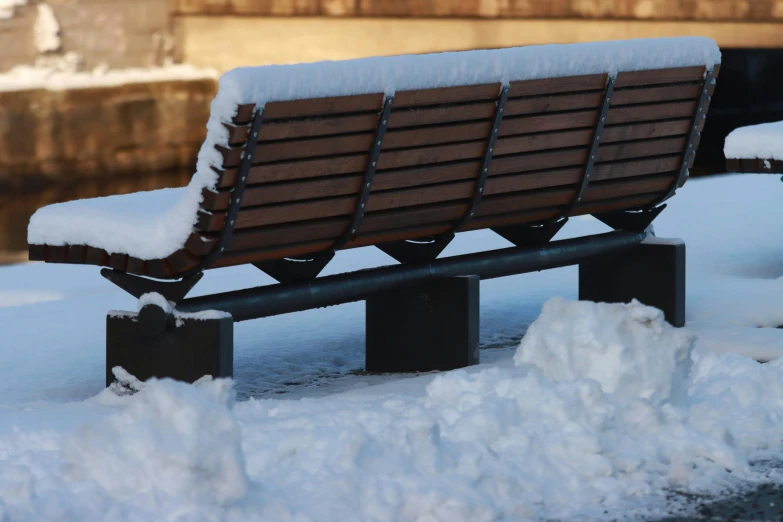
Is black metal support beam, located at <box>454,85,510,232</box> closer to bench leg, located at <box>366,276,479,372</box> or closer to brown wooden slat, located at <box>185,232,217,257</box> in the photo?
bench leg, located at <box>366,276,479,372</box>

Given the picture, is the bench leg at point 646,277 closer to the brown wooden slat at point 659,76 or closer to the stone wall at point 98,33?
the brown wooden slat at point 659,76

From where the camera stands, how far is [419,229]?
19.9 feet

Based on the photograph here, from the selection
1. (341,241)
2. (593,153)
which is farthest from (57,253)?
(593,153)

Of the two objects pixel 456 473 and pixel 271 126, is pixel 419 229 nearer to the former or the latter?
pixel 271 126

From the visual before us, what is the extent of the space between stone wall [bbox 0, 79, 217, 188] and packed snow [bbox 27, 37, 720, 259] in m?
12.4

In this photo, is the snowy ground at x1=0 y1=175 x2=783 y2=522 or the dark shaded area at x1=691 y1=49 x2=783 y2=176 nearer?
the snowy ground at x1=0 y1=175 x2=783 y2=522

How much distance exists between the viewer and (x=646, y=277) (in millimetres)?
7145

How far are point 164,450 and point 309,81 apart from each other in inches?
66.8

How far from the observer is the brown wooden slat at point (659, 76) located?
6.44 meters

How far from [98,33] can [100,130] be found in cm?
113

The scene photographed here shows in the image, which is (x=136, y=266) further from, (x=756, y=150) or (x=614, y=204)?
(x=756, y=150)

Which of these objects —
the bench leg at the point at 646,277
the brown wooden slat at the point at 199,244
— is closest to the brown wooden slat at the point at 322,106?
the brown wooden slat at the point at 199,244

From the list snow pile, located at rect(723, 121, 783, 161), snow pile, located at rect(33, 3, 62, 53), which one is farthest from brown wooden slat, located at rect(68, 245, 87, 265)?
snow pile, located at rect(33, 3, 62, 53)

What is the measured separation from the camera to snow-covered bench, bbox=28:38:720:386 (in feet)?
17.4
